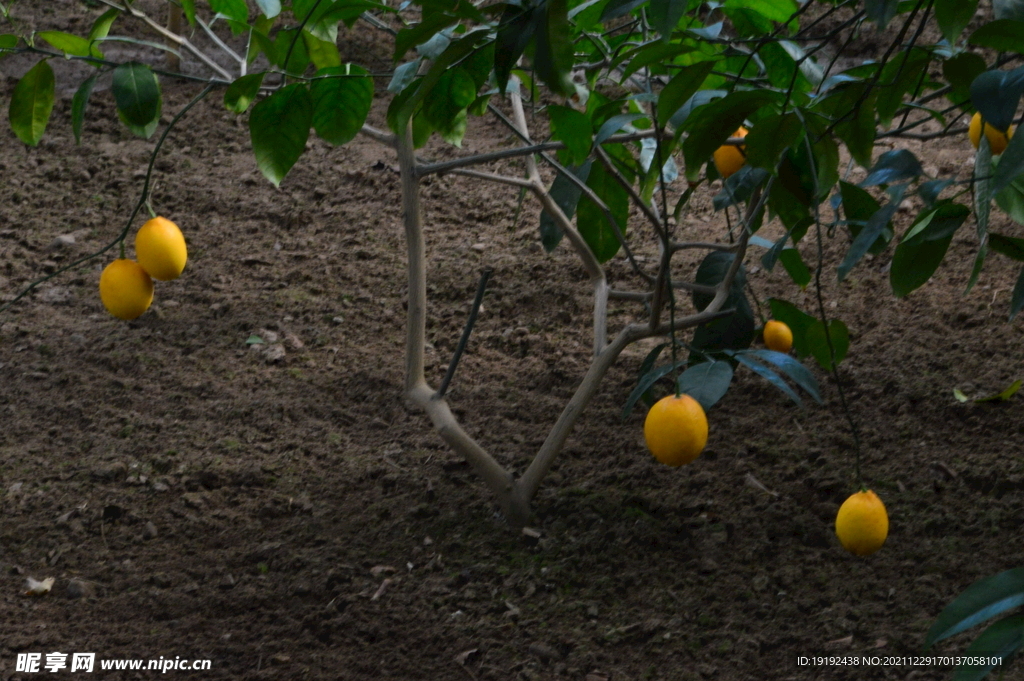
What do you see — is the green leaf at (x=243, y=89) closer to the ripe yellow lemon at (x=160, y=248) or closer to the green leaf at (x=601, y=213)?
the ripe yellow lemon at (x=160, y=248)

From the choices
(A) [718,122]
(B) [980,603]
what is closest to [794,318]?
(A) [718,122]

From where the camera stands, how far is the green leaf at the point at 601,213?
170 cm

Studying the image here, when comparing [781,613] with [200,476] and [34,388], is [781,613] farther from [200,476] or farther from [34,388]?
[34,388]

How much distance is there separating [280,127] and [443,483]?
0.85 m

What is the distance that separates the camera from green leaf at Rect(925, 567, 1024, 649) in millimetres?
753

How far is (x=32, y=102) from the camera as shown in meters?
1.23

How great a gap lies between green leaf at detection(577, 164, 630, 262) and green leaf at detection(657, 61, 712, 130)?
685 mm

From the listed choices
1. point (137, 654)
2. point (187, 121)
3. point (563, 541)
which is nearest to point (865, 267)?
point (563, 541)

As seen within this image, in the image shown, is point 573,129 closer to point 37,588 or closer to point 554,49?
point 554,49

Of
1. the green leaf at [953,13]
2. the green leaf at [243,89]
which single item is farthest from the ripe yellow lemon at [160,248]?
the green leaf at [953,13]

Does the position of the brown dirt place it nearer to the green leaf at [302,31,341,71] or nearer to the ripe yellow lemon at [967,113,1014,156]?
the ripe yellow lemon at [967,113,1014,156]

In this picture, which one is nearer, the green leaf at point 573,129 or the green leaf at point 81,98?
the green leaf at point 81,98

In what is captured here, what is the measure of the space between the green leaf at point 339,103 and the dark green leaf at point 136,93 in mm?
198

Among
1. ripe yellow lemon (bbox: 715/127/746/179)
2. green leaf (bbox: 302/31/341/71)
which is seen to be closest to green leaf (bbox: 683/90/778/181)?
ripe yellow lemon (bbox: 715/127/746/179)
